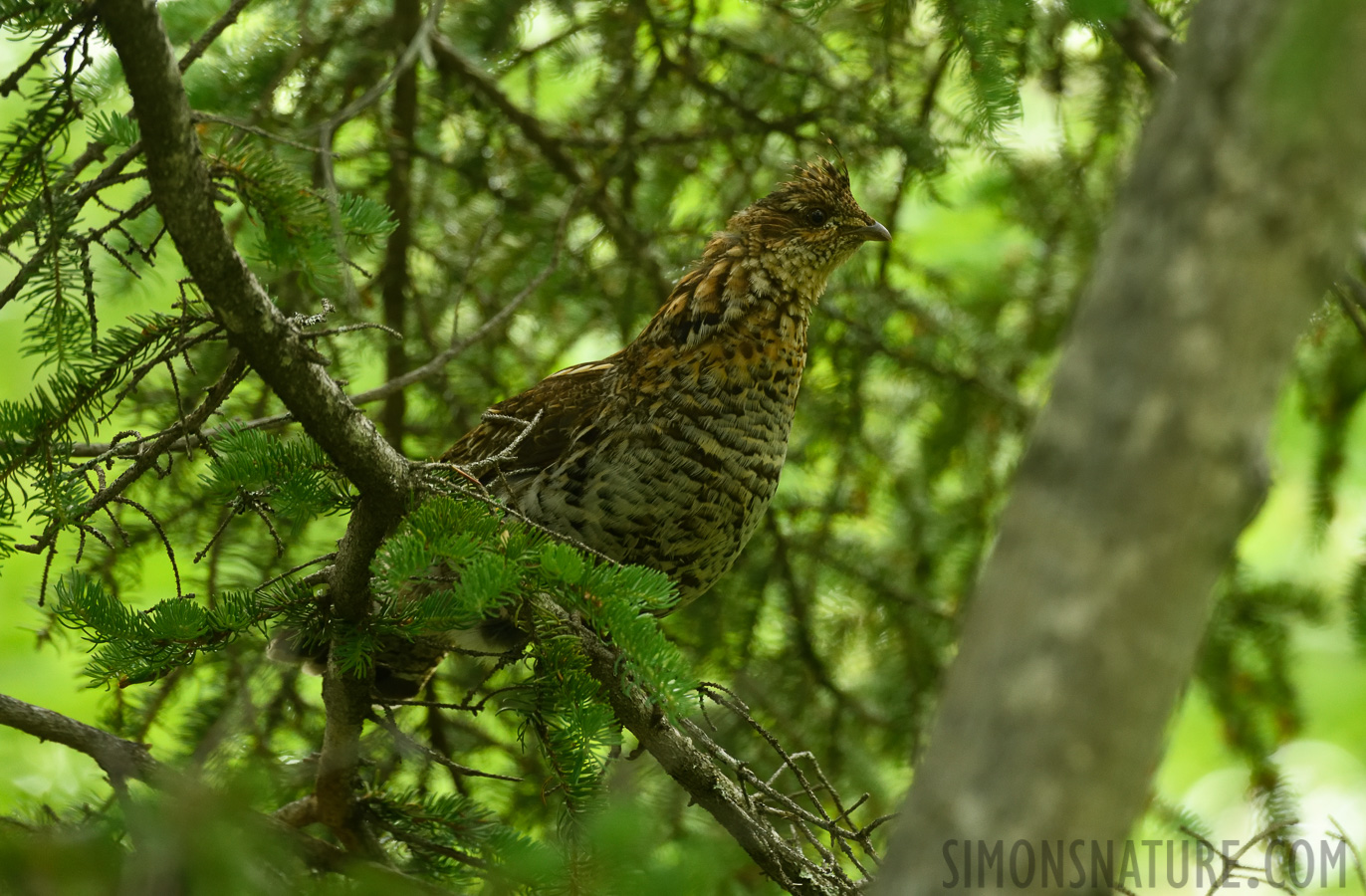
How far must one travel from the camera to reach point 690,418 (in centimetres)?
294

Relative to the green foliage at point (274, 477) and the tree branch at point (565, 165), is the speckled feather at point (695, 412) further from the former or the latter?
the green foliage at point (274, 477)

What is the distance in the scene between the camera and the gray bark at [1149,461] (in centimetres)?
99

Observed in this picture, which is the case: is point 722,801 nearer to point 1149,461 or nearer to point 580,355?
point 1149,461

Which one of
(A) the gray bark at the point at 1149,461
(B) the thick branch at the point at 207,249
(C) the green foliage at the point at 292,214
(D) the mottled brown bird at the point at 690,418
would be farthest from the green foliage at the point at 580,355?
(A) the gray bark at the point at 1149,461

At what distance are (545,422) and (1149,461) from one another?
7.46ft

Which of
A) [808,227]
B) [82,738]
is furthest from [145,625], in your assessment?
A: [808,227]

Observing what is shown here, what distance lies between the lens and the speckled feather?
288cm

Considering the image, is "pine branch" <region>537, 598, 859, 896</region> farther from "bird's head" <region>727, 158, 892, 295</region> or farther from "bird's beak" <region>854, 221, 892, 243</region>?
"bird's beak" <region>854, 221, 892, 243</region>

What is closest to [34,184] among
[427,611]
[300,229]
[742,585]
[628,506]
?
[300,229]

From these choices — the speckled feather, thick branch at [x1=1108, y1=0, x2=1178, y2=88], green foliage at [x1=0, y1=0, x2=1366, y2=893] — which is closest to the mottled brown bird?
the speckled feather

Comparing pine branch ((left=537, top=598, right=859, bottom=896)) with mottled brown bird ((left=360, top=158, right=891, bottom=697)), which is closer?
pine branch ((left=537, top=598, right=859, bottom=896))

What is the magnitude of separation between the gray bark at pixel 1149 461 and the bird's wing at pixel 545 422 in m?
2.10

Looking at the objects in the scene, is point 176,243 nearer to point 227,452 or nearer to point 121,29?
point 121,29

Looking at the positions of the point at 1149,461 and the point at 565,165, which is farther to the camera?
the point at 565,165
